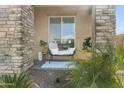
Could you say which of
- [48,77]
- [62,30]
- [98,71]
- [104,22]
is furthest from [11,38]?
[62,30]

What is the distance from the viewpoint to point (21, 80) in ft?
13.6

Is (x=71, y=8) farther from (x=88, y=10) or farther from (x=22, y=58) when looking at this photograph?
(x=22, y=58)

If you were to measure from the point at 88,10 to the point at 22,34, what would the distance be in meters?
3.68

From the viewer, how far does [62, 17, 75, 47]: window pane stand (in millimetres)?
9602

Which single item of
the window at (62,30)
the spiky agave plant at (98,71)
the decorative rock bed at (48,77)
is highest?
the window at (62,30)

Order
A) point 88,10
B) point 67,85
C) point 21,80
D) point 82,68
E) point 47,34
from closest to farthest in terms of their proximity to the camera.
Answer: point 21,80 → point 82,68 → point 67,85 → point 88,10 → point 47,34

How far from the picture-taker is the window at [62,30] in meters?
9.61

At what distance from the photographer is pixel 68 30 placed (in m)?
9.68

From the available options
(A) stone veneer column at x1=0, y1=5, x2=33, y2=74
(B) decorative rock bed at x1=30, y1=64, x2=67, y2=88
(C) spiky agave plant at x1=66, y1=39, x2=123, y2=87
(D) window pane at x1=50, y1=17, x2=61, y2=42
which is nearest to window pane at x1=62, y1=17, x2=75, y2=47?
(D) window pane at x1=50, y1=17, x2=61, y2=42

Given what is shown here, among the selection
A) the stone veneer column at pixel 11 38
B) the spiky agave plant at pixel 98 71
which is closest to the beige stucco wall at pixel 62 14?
the stone veneer column at pixel 11 38

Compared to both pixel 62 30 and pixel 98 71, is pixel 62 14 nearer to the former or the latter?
pixel 62 30

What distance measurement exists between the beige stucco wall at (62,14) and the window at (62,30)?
0.17m

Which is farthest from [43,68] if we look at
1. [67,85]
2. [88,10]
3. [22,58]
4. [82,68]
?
[88,10]

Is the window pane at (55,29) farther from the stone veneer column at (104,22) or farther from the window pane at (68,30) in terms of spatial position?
the stone veneer column at (104,22)
